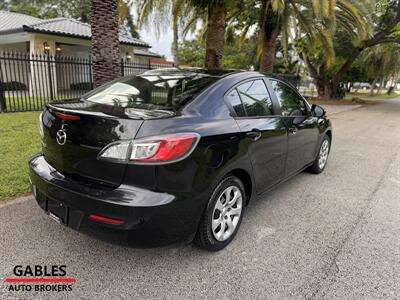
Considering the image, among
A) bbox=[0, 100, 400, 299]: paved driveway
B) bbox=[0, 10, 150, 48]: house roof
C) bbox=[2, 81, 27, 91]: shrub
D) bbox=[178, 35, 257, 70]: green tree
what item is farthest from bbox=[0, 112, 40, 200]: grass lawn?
bbox=[178, 35, 257, 70]: green tree

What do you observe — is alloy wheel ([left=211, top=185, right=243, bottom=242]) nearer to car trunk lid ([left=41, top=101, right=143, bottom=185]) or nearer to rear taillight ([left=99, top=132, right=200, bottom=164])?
rear taillight ([left=99, top=132, right=200, bottom=164])

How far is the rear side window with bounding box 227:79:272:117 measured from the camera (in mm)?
2965

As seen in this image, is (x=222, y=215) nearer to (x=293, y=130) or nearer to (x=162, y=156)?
(x=162, y=156)

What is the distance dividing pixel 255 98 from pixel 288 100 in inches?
35.0

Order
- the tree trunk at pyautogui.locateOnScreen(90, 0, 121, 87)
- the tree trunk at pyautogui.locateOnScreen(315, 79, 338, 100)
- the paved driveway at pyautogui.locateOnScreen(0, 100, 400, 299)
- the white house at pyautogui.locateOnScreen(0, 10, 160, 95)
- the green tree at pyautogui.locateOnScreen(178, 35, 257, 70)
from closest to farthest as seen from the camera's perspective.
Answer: the paved driveway at pyautogui.locateOnScreen(0, 100, 400, 299)
the tree trunk at pyautogui.locateOnScreen(90, 0, 121, 87)
the white house at pyautogui.locateOnScreen(0, 10, 160, 95)
the green tree at pyautogui.locateOnScreen(178, 35, 257, 70)
the tree trunk at pyautogui.locateOnScreen(315, 79, 338, 100)

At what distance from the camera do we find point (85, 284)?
2301 millimetres

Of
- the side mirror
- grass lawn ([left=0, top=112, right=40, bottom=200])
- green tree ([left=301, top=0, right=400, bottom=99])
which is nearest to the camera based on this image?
grass lawn ([left=0, top=112, right=40, bottom=200])

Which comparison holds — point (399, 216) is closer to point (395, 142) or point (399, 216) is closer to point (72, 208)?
point (72, 208)

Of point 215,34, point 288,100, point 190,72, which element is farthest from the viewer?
point 215,34

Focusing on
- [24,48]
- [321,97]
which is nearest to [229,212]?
[24,48]

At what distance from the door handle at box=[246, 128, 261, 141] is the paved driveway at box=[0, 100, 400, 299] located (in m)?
1.00

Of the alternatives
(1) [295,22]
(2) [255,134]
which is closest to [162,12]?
(1) [295,22]

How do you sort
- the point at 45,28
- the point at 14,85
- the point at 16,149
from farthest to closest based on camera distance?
the point at 45,28
the point at 14,85
the point at 16,149

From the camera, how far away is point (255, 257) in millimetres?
2725
